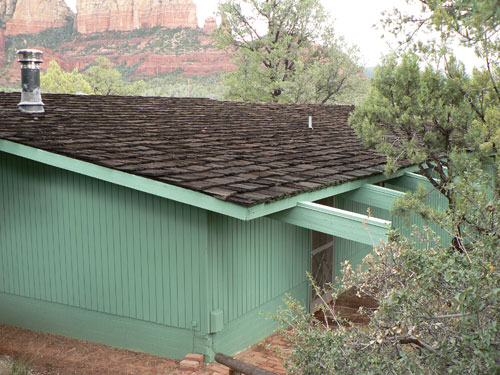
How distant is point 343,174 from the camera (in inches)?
307

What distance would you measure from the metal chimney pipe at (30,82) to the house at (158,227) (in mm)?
219

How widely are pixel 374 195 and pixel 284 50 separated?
25.4 meters

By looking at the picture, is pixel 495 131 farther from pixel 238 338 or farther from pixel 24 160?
pixel 24 160

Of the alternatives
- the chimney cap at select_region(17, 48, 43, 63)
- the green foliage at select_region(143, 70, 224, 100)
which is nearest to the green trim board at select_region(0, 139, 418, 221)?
the chimney cap at select_region(17, 48, 43, 63)

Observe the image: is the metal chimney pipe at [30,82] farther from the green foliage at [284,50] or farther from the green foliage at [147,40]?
the green foliage at [147,40]

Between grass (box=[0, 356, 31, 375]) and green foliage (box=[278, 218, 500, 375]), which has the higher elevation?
green foliage (box=[278, 218, 500, 375])

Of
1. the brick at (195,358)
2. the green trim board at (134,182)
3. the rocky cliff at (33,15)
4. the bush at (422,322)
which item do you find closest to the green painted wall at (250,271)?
the brick at (195,358)

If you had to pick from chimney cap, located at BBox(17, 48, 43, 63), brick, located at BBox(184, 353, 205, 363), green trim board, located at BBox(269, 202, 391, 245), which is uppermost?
chimney cap, located at BBox(17, 48, 43, 63)

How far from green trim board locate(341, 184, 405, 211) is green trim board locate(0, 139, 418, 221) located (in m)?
1.42

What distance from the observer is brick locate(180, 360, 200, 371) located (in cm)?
627

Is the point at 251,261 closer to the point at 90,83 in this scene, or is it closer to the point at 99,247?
the point at 99,247

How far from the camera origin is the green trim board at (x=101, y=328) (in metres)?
6.62

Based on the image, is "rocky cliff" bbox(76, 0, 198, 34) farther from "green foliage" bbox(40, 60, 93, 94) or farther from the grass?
the grass

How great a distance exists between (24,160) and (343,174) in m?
4.57
